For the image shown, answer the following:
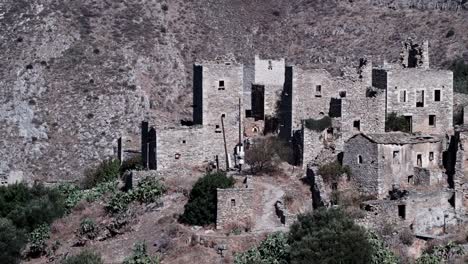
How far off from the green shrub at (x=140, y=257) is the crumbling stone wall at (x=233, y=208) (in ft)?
9.51

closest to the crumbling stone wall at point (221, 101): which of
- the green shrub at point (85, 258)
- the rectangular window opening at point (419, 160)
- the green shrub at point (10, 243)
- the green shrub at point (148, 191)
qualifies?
the green shrub at point (148, 191)

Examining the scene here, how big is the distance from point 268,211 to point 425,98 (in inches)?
398

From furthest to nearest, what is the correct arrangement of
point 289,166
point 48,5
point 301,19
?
point 301,19, point 48,5, point 289,166

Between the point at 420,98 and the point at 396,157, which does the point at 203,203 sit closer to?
the point at 396,157

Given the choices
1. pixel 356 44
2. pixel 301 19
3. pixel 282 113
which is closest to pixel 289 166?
pixel 282 113

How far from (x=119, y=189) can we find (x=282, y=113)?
25.3ft

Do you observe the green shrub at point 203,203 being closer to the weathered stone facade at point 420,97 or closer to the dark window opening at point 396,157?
the dark window opening at point 396,157

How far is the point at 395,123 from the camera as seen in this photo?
2291 inches

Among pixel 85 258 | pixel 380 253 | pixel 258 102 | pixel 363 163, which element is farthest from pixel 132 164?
pixel 380 253

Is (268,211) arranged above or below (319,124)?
below

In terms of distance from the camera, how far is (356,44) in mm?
103125

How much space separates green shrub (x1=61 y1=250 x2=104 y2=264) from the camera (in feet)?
169

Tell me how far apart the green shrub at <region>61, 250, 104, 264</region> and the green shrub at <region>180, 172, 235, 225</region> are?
3648mm

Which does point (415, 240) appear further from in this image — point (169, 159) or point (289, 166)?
point (169, 159)
